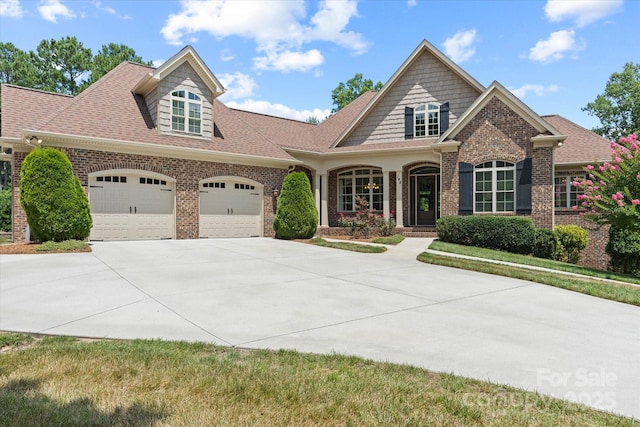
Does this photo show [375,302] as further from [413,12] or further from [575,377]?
[413,12]

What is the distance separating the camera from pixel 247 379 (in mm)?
3340

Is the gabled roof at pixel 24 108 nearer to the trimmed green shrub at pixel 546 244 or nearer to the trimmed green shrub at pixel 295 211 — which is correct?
the trimmed green shrub at pixel 295 211

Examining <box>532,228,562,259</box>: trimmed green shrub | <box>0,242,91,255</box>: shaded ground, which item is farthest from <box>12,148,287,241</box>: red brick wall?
<box>532,228,562,259</box>: trimmed green shrub

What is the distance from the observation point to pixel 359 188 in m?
21.1

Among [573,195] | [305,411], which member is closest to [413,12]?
[573,195]

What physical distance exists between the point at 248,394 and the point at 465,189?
49.4ft

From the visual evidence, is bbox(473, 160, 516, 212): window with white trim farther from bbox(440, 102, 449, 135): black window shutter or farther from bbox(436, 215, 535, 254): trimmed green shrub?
bbox(440, 102, 449, 135): black window shutter

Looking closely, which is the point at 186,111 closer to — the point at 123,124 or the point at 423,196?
the point at 123,124

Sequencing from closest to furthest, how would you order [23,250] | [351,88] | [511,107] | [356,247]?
[23,250] → [356,247] → [511,107] → [351,88]

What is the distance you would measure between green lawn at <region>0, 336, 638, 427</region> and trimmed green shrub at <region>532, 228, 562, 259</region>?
509 inches

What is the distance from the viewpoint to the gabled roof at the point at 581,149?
17.1 meters

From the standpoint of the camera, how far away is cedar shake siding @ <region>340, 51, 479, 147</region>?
1836 centimetres

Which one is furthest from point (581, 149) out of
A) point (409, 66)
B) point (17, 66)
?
point (17, 66)

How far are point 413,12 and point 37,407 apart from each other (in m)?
15.3
